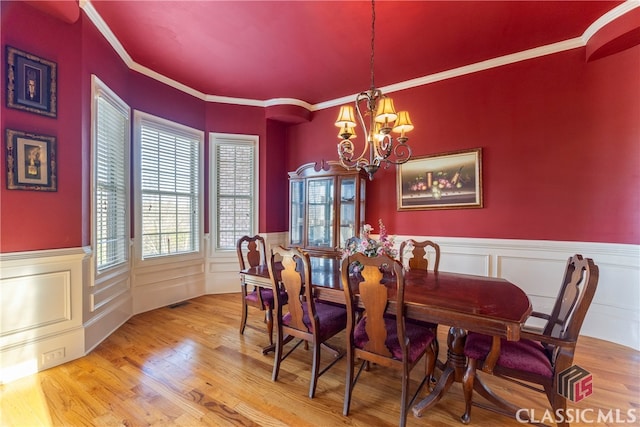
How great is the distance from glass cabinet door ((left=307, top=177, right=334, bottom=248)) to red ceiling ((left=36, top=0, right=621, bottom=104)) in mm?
1438

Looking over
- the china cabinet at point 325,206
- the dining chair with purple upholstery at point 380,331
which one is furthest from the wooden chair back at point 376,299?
the china cabinet at point 325,206

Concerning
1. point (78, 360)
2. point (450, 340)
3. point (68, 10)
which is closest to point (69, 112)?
point (68, 10)

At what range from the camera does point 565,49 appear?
2.91 meters

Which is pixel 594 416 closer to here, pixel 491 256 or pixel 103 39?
pixel 491 256

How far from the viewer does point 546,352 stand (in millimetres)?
1724

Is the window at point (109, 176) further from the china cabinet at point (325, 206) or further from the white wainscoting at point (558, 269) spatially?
the white wainscoting at point (558, 269)

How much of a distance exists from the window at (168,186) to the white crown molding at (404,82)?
565 mm

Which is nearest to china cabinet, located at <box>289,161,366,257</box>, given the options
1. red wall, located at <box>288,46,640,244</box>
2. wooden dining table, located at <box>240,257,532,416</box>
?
red wall, located at <box>288,46,640,244</box>

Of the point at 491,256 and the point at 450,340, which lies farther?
the point at 491,256

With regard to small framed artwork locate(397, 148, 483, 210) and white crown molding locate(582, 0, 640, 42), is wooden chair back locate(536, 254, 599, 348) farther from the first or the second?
white crown molding locate(582, 0, 640, 42)

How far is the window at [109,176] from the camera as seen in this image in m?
2.68

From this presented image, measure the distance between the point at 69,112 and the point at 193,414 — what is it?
2610 mm

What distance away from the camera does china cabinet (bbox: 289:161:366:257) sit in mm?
3896

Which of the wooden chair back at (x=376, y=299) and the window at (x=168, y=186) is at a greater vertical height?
the window at (x=168, y=186)
